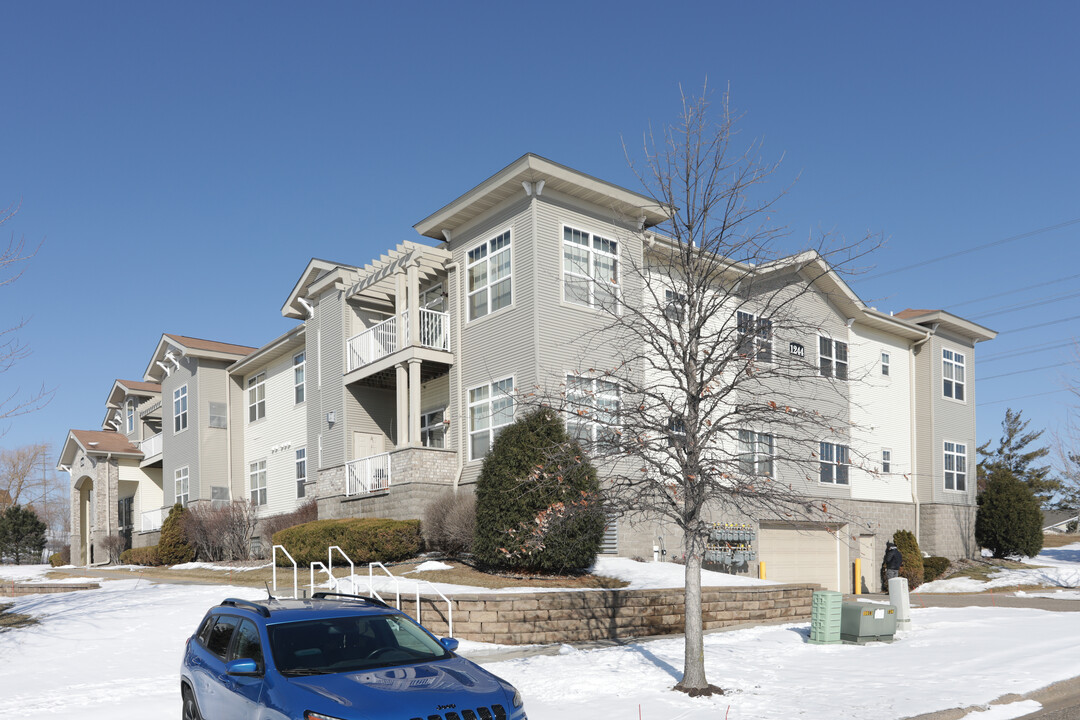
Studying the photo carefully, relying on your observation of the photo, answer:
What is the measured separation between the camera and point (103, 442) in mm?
42031

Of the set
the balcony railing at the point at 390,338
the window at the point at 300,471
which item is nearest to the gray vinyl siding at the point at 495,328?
the balcony railing at the point at 390,338

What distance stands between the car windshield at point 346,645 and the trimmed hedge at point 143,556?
1064 inches

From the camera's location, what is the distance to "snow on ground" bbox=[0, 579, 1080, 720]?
988cm

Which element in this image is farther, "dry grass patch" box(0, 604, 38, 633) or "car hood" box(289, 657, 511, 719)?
"dry grass patch" box(0, 604, 38, 633)

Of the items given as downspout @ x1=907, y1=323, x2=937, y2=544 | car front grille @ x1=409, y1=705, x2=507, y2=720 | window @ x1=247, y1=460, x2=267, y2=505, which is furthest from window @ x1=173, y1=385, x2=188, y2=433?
car front grille @ x1=409, y1=705, x2=507, y2=720

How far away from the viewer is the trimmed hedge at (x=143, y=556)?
104 feet

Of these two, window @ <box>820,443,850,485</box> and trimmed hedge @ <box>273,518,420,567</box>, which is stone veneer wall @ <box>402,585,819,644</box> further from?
window @ <box>820,443,850,485</box>

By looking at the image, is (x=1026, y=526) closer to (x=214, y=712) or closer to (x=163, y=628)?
(x=163, y=628)

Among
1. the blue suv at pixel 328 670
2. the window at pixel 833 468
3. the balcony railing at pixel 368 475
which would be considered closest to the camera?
the blue suv at pixel 328 670

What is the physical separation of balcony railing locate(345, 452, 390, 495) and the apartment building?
0.19ft

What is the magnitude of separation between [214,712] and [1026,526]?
32.2 metres

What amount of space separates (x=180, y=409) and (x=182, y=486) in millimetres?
3193

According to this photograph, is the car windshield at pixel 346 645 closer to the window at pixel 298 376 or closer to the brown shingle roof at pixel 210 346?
the window at pixel 298 376

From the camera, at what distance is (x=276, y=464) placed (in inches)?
1262
